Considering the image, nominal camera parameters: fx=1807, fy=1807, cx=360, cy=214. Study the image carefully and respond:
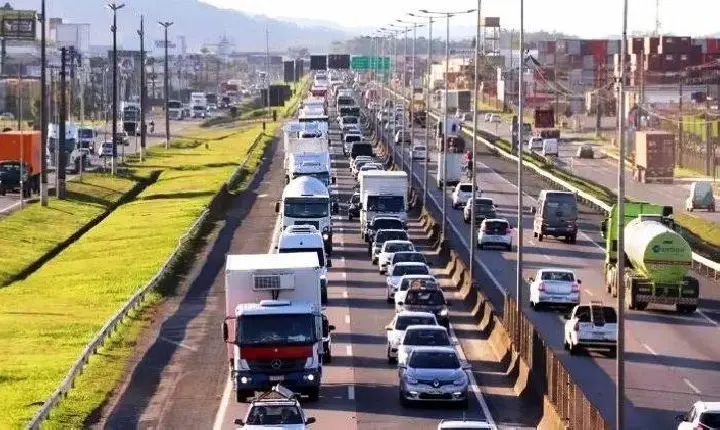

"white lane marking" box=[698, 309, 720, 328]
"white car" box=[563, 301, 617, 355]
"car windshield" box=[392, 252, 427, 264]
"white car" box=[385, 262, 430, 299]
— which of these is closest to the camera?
"white car" box=[563, 301, 617, 355]

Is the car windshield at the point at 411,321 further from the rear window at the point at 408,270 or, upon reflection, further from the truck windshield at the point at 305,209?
the truck windshield at the point at 305,209

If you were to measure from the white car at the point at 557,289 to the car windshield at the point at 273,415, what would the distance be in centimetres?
2541

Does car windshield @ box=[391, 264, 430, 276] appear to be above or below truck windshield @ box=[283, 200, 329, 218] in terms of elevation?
below

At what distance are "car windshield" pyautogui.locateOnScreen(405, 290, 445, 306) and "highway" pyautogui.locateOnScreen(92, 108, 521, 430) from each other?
1.20 metres

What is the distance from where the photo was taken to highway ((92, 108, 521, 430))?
119 ft

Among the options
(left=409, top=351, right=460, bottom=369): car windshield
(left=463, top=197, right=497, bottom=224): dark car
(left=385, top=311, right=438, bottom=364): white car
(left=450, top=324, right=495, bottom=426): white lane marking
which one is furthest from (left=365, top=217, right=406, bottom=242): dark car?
(left=409, top=351, right=460, bottom=369): car windshield

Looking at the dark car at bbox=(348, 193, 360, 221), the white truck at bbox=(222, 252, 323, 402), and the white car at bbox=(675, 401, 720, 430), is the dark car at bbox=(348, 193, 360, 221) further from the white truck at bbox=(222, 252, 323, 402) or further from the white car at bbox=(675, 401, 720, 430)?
the white car at bbox=(675, 401, 720, 430)

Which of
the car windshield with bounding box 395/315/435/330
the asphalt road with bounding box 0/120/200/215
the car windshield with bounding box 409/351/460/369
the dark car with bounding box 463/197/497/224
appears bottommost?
the asphalt road with bounding box 0/120/200/215

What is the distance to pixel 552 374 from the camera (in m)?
34.5

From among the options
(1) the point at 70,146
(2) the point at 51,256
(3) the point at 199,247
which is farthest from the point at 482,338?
(1) the point at 70,146

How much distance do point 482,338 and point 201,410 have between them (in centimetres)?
1351

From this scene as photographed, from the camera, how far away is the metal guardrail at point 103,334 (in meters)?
34.6

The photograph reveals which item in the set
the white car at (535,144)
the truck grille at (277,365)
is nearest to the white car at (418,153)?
the white car at (535,144)

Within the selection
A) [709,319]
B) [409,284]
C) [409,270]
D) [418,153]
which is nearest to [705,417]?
[409,284]
